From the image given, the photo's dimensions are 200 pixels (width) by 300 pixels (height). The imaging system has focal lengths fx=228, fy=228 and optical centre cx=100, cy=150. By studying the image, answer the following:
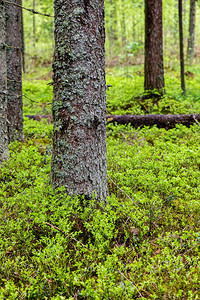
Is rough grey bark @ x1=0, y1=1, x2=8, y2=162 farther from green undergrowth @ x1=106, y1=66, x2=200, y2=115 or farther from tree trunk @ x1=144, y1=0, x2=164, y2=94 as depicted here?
tree trunk @ x1=144, y1=0, x2=164, y2=94

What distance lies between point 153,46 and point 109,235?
25.9 ft

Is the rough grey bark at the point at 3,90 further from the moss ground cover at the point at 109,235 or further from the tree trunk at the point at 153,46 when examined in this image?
the tree trunk at the point at 153,46

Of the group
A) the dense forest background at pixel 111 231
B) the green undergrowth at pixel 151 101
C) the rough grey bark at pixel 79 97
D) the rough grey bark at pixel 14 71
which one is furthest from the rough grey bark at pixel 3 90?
the green undergrowth at pixel 151 101

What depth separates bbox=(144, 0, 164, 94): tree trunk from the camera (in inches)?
323

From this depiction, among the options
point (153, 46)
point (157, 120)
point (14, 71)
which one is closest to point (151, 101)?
point (157, 120)

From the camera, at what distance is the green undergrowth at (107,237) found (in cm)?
196

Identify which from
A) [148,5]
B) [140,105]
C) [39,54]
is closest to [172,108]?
[140,105]

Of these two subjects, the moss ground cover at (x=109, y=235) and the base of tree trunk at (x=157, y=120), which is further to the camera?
the base of tree trunk at (x=157, y=120)

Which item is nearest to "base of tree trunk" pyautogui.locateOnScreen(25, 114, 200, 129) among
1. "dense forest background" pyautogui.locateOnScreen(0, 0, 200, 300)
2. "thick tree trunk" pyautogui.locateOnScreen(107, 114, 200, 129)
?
"thick tree trunk" pyautogui.locateOnScreen(107, 114, 200, 129)

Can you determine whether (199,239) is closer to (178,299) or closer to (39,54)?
(178,299)

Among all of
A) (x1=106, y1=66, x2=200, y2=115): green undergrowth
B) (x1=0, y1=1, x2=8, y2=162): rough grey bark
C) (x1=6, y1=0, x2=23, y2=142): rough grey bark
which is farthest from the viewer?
(x1=106, y1=66, x2=200, y2=115): green undergrowth

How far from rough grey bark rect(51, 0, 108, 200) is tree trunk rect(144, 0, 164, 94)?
20.0ft

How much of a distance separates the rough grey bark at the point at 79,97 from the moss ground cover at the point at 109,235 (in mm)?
329

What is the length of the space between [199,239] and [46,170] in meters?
2.49
